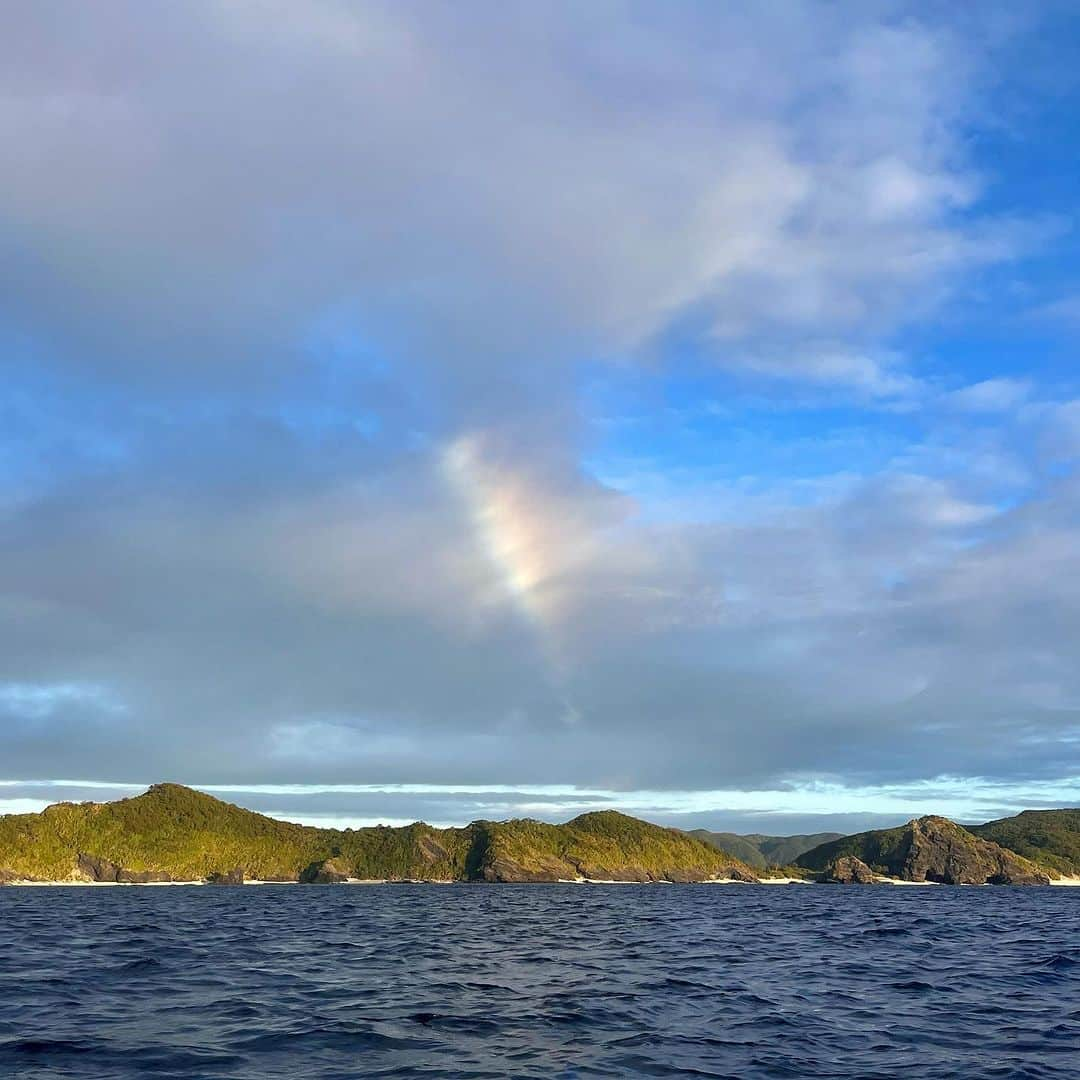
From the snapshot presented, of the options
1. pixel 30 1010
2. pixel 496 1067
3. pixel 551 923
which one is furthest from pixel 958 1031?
pixel 551 923

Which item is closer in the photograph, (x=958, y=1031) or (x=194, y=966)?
(x=958, y=1031)

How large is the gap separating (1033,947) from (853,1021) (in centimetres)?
3708

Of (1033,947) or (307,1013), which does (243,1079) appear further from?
(1033,947)

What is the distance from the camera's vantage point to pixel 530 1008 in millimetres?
28031

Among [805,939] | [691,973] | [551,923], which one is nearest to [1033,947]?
[805,939]

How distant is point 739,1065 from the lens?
20375mm

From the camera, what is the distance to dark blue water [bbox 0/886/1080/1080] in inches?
798

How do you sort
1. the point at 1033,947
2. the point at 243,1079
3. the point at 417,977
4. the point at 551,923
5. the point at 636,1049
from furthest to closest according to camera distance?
the point at 551,923 < the point at 1033,947 < the point at 417,977 < the point at 636,1049 < the point at 243,1079

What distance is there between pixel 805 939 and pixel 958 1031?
36005 millimetres

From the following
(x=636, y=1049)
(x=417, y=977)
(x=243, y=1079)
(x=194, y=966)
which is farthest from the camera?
(x=194, y=966)

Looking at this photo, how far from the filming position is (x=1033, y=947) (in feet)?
181

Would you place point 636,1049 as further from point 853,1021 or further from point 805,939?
point 805,939

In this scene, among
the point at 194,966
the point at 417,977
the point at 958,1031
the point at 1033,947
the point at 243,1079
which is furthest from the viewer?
the point at 1033,947

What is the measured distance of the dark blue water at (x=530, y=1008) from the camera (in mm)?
20281
